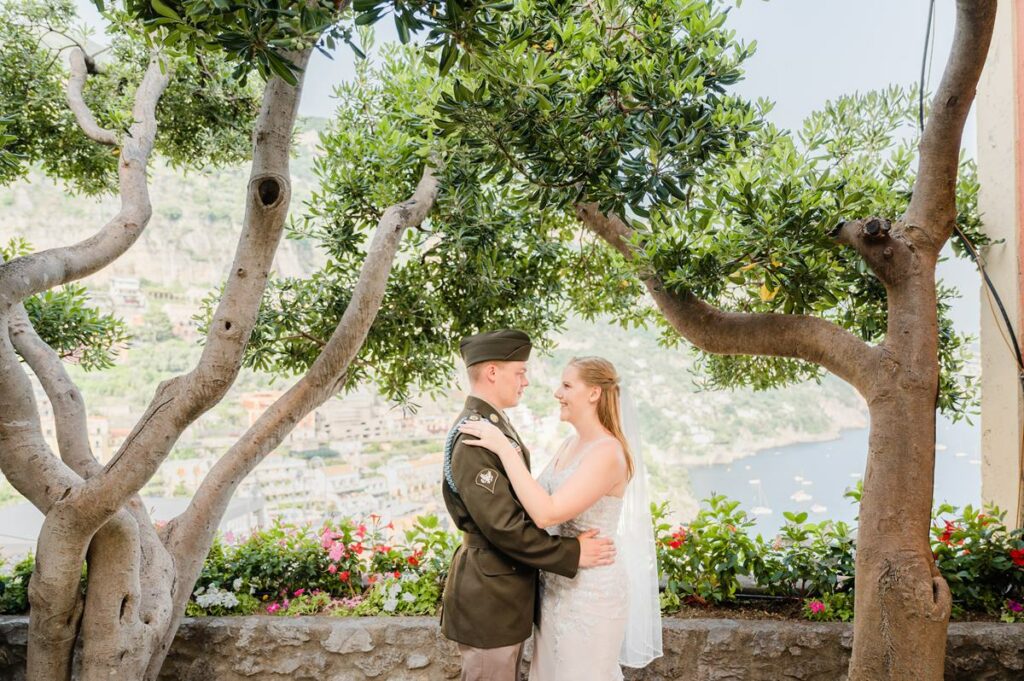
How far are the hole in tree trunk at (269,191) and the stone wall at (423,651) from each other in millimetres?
2193

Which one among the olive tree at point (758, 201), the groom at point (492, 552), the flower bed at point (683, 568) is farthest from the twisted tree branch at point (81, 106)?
the groom at point (492, 552)

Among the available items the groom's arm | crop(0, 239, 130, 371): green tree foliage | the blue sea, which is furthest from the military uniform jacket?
crop(0, 239, 130, 371): green tree foliage

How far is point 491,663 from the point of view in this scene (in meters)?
2.36

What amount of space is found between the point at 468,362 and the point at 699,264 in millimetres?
954

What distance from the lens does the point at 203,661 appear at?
11.6 ft

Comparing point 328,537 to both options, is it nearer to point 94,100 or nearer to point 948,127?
point 94,100

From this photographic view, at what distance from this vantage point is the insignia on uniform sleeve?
90.3 inches

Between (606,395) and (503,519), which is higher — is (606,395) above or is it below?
above

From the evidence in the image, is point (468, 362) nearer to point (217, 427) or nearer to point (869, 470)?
point (869, 470)

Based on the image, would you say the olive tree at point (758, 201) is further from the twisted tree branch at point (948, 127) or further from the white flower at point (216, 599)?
the white flower at point (216, 599)

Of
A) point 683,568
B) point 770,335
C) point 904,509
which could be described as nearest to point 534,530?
point 770,335

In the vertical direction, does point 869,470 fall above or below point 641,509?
above

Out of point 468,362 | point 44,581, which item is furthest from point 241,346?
point 44,581

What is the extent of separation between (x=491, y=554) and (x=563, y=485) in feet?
1.19
